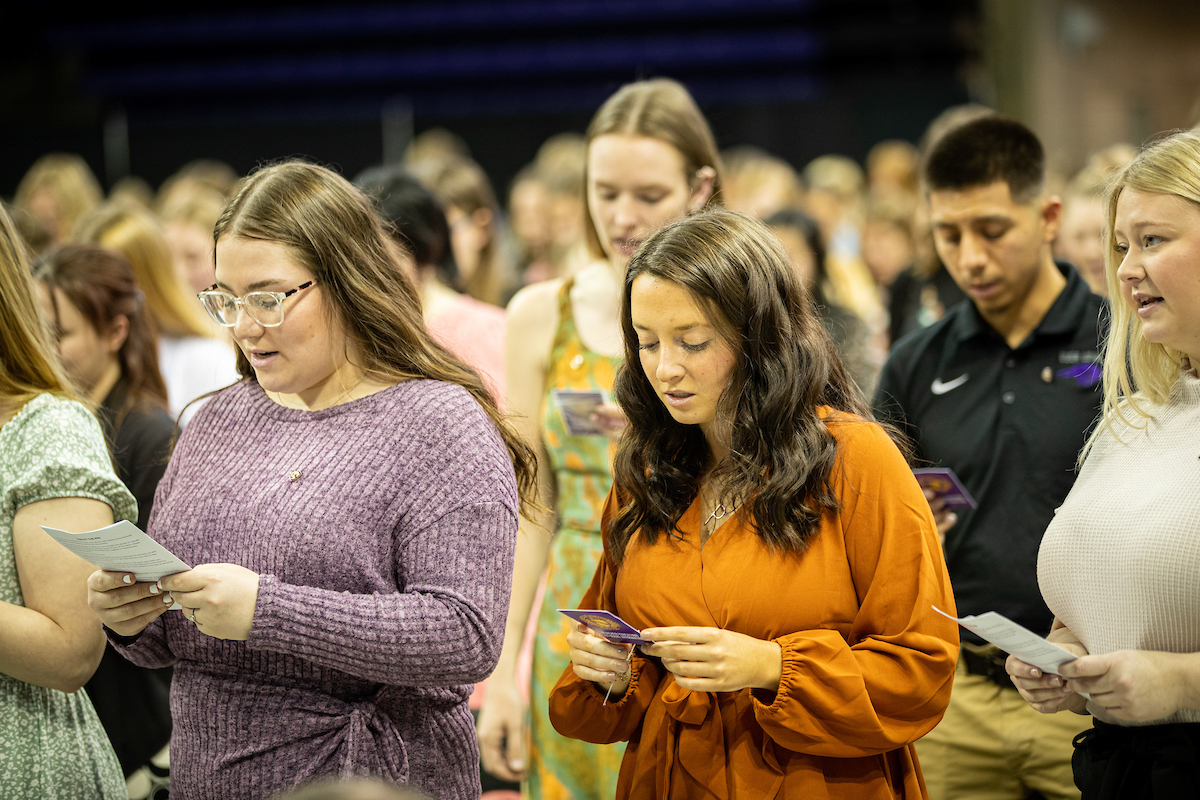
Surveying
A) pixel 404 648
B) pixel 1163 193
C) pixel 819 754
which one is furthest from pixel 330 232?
pixel 1163 193

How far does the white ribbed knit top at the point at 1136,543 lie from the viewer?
5.80 feet

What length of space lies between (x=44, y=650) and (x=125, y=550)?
0.43 metres

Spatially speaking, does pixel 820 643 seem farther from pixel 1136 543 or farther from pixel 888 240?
pixel 888 240

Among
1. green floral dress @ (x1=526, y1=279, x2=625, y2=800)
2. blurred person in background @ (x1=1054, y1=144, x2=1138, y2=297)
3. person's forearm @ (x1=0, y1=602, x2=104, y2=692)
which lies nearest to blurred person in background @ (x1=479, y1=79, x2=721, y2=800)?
green floral dress @ (x1=526, y1=279, x2=625, y2=800)

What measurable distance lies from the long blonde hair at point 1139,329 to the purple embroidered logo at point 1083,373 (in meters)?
0.36

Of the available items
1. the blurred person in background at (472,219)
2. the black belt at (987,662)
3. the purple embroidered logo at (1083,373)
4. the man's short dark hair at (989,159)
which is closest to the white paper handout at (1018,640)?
the black belt at (987,662)

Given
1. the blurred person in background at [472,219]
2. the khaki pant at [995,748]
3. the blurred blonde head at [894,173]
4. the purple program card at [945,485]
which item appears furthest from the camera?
the blurred blonde head at [894,173]

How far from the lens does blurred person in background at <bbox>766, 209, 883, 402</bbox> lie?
386 centimetres

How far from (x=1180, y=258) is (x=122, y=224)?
10.7ft

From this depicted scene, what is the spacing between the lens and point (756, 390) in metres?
1.89

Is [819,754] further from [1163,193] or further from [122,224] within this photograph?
[122,224]

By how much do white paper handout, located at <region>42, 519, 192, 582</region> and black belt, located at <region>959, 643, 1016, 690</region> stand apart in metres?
1.66

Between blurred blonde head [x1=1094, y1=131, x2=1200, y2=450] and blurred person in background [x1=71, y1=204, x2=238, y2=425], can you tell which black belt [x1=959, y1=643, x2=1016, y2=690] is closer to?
blurred blonde head [x1=1094, y1=131, x2=1200, y2=450]

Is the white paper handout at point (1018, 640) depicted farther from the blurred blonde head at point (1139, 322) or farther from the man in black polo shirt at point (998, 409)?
the man in black polo shirt at point (998, 409)
